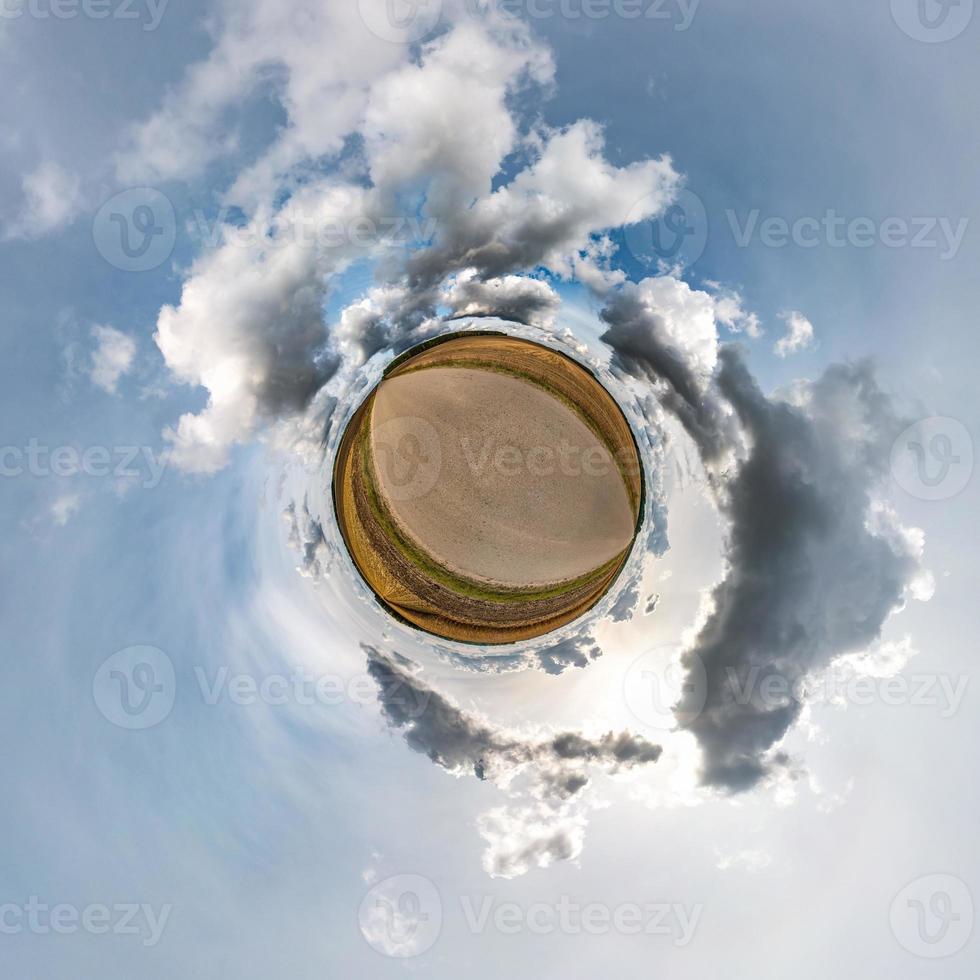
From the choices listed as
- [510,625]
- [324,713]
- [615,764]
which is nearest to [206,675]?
[324,713]

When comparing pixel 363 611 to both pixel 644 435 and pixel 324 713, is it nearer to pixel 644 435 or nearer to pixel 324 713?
pixel 324 713
